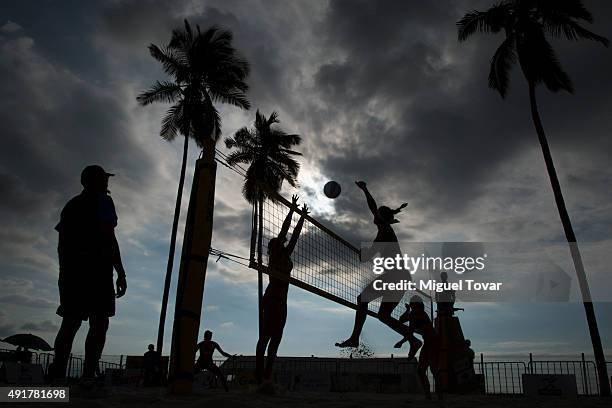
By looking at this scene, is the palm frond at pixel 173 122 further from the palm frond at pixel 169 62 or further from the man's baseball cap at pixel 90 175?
the man's baseball cap at pixel 90 175

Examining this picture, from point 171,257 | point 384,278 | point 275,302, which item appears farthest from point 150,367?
point 384,278

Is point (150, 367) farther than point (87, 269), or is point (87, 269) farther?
point (150, 367)

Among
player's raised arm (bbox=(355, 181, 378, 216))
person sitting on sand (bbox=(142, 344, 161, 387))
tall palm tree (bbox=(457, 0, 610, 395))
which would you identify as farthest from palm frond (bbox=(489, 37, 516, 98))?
person sitting on sand (bbox=(142, 344, 161, 387))

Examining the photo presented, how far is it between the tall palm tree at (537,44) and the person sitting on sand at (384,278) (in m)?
11.5

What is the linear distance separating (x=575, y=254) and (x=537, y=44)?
7.50 m

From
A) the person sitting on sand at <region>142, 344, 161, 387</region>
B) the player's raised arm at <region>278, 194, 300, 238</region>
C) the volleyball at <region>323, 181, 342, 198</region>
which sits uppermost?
the volleyball at <region>323, 181, 342, 198</region>

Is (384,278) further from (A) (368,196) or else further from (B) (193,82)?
(B) (193,82)

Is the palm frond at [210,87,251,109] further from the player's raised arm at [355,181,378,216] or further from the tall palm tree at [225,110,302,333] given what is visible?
the player's raised arm at [355,181,378,216]

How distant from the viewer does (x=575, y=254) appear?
1513 centimetres

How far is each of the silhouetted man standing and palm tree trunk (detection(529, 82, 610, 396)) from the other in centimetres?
1494

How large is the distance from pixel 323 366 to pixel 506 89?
15086 mm

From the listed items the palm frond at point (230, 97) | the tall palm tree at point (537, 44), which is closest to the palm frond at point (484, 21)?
the tall palm tree at point (537, 44)

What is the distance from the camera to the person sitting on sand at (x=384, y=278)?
6184 millimetres

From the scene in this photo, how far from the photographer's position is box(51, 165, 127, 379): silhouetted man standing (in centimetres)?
356
